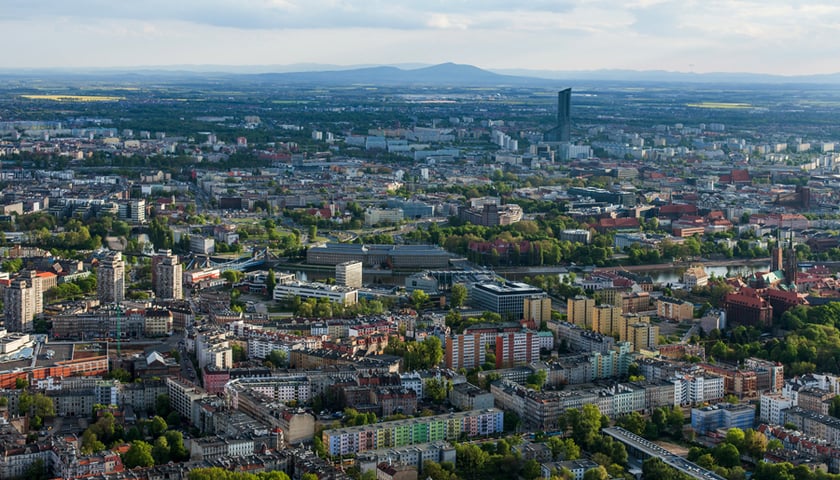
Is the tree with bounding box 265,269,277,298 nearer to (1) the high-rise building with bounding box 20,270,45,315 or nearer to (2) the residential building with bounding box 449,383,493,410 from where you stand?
(1) the high-rise building with bounding box 20,270,45,315

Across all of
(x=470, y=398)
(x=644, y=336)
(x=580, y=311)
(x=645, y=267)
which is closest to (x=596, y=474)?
(x=470, y=398)

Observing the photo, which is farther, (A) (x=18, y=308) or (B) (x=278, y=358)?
(A) (x=18, y=308)

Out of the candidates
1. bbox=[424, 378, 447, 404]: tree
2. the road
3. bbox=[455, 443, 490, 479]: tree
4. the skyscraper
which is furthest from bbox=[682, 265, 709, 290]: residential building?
the skyscraper

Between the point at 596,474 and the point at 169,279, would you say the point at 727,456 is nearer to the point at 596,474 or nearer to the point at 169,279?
the point at 596,474

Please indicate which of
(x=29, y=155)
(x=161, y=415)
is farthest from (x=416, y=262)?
(x=29, y=155)

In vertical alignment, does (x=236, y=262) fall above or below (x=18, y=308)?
below
